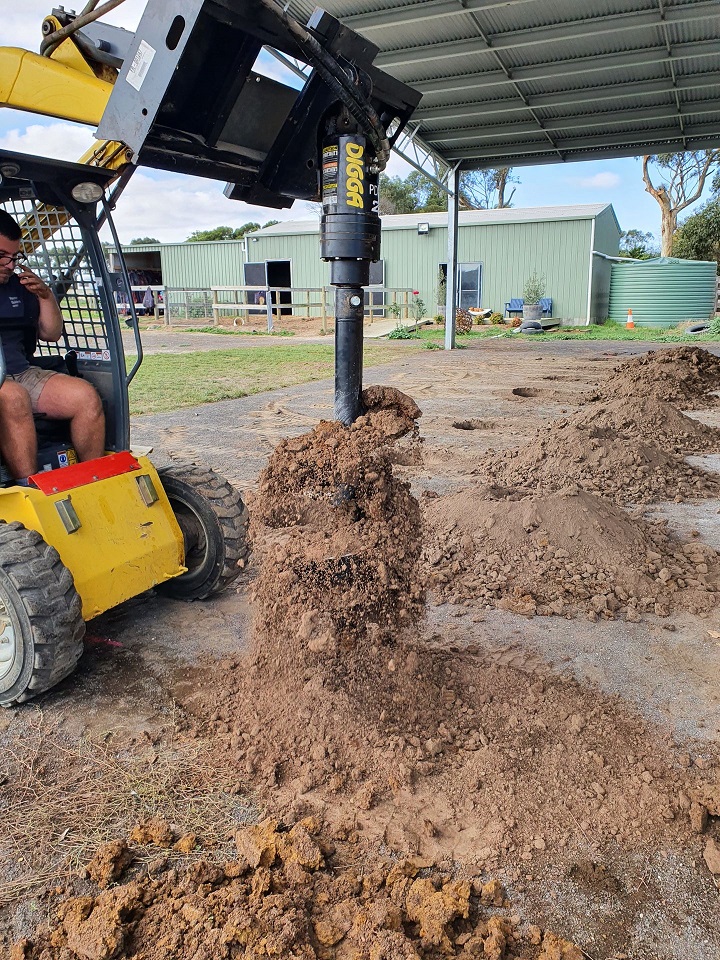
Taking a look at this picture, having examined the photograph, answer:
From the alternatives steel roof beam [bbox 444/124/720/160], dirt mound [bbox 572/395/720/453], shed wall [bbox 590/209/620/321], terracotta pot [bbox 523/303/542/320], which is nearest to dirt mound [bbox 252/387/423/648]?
dirt mound [bbox 572/395/720/453]

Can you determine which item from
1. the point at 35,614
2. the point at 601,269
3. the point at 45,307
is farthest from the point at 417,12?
the point at 601,269

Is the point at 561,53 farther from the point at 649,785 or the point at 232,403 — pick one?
the point at 649,785

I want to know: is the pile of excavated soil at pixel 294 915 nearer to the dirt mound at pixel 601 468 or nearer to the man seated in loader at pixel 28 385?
the man seated in loader at pixel 28 385

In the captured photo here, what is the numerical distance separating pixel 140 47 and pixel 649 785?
Answer: 10.4ft

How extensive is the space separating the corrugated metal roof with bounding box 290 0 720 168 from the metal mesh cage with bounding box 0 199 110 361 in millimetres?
8023

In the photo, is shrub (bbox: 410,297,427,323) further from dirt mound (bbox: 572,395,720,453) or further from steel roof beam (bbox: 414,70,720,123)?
dirt mound (bbox: 572,395,720,453)

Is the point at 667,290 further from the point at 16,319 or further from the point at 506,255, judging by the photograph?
the point at 16,319

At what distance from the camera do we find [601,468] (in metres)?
6.61

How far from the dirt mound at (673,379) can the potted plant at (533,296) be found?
13688mm

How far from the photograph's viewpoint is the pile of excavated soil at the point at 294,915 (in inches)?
77.9

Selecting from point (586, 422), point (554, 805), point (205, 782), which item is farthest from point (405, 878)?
point (586, 422)

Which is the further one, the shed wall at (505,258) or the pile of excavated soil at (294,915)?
the shed wall at (505,258)

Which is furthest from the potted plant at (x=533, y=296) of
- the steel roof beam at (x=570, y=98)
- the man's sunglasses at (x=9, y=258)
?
the man's sunglasses at (x=9, y=258)

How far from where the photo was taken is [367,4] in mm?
9875
